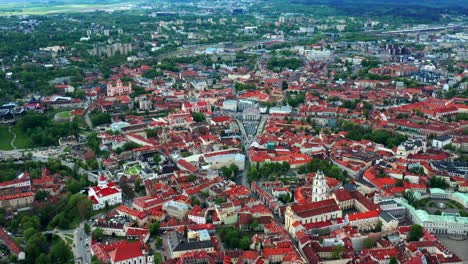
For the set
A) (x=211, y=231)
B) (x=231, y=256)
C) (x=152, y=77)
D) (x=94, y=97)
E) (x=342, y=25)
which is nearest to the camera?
(x=231, y=256)

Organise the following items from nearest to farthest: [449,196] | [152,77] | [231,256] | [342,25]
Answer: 1. [231,256]
2. [449,196]
3. [152,77]
4. [342,25]

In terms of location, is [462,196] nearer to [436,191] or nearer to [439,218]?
[436,191]

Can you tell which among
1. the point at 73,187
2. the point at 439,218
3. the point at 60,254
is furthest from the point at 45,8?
the point at 439,218

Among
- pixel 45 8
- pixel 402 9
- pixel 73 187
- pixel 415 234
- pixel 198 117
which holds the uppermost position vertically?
pixel 415 234

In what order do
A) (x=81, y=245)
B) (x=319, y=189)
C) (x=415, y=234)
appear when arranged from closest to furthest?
(x=415, y=234)
(x=81, y=245)
(x=319, y=189)

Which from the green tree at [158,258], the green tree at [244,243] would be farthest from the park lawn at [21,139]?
the green tree at [244,243]

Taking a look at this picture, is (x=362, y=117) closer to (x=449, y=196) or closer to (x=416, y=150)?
(x=416, y=150)

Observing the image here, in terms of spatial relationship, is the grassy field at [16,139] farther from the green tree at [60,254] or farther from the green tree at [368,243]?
the green tree at [368,243]

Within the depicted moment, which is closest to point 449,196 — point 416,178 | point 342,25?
point 416,178
